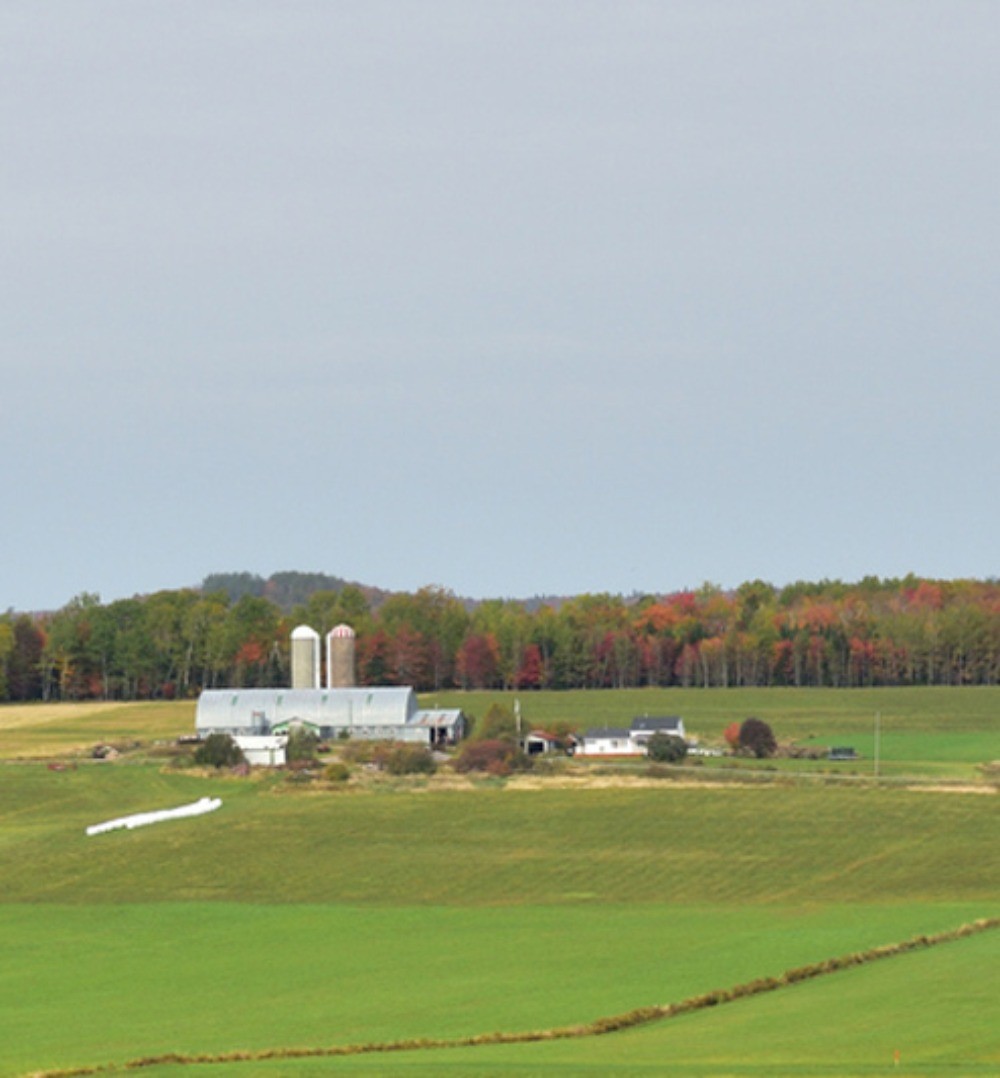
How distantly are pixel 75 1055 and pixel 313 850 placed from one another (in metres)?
33.8

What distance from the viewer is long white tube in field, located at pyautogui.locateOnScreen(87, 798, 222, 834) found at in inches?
2970

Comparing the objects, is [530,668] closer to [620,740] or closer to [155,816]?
[620,740]

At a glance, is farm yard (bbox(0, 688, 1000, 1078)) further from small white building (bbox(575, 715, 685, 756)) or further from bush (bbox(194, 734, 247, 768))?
small white building (bbox(575, 715, 685, 756))

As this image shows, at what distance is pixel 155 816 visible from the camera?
77688 millimetres

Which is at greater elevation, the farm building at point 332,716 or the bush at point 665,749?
the farm building at point 332,716

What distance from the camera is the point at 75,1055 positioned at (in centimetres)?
3369

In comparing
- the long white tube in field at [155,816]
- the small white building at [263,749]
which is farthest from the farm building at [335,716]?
the long white tube in field at [155,816]

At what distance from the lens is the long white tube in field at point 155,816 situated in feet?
247

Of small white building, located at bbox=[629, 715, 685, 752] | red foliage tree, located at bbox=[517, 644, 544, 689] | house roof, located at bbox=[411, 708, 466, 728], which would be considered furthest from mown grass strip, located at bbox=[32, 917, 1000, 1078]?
red foliage tree, located at bbox=[517, 644, 544, 689]

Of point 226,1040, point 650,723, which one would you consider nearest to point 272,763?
point 650,723

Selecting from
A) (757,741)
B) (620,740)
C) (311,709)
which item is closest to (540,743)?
(620,740)

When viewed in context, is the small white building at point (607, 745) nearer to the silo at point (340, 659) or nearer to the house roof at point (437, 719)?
the house roof at point (437, 719)

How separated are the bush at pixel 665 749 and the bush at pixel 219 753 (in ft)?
70.6

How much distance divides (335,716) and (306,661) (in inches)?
745
